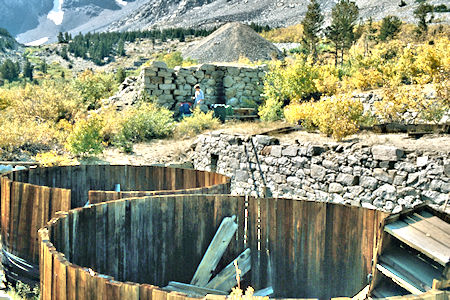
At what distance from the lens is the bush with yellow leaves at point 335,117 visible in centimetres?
930

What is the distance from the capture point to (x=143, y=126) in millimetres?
13852

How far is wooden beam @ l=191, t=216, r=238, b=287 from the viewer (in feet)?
15.3

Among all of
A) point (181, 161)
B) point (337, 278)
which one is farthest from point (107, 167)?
point (181, 161)

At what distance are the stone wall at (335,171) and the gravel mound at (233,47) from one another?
635 inches

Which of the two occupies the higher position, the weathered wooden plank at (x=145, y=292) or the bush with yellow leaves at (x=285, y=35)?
the bush with yellow leaves at (x=285, y=35)

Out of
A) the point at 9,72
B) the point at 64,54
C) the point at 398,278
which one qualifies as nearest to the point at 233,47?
the point at 398,278

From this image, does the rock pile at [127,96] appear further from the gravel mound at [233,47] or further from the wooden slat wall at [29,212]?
the wooden slat wall at [29,212]

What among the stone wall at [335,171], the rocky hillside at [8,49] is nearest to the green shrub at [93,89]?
the stone wall at [335,171]

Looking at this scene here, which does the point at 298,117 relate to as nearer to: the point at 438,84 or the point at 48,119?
the point at 438,84

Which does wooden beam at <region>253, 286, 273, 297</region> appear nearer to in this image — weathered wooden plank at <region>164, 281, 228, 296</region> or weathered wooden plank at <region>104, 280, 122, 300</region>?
weathered wooden plank at <region>164, 281, 228, 296</region>

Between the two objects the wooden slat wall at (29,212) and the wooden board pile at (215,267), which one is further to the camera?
the wooden slat wall at (29,212)

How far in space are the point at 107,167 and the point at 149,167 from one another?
609 millimetres

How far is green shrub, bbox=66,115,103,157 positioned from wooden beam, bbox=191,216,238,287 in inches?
304

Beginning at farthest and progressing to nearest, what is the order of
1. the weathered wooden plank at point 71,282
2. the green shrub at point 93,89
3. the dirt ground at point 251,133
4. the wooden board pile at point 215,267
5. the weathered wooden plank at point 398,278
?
the green shrub at point 93,89 → the dirt ground at point 251,133 → the wooden board pile at point 215,267 → the weathered wooden plank at point 398,278 → the weathered wooden plank at point 71,282
